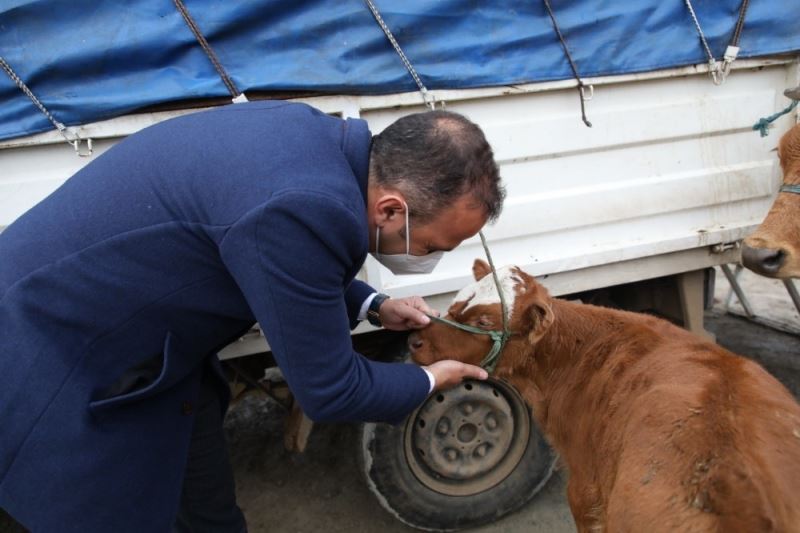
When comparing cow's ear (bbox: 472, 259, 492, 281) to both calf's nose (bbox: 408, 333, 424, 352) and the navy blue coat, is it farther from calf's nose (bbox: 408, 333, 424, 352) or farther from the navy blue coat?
the navy blue coat

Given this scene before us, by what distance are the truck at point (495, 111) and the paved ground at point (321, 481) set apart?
0.33 meters

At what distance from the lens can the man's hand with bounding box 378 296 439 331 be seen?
92.4 inches

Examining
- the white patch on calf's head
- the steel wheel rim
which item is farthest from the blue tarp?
the steel wheel rim

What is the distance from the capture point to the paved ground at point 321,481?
11.4ft

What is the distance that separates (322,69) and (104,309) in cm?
147

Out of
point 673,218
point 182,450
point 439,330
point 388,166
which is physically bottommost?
point 673,218

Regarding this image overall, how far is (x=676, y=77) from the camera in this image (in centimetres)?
306

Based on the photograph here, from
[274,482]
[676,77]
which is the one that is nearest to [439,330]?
[676,77]

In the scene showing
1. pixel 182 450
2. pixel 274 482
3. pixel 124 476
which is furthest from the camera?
pixel 274 482

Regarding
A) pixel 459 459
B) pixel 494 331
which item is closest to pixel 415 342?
pixel 494 331

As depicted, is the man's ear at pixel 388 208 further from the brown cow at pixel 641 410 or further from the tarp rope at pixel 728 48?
the tarp rope at pixel 728 48

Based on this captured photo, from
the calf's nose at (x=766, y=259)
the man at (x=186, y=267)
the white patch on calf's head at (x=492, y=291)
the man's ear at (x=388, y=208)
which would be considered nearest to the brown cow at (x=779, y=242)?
the calf's nose at (x=766, y=259)

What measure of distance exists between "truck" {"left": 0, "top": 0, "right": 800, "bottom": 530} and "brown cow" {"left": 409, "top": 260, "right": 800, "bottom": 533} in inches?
21.5

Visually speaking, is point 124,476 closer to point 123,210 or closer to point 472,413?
point 123,210
